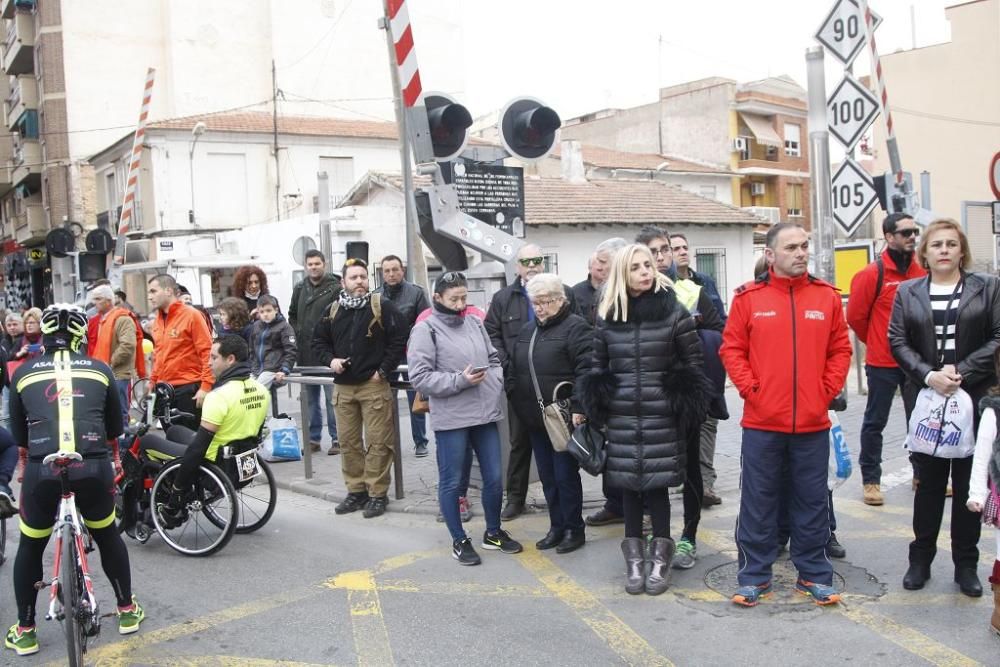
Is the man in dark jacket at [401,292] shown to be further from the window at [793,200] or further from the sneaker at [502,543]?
the window at [793,200]

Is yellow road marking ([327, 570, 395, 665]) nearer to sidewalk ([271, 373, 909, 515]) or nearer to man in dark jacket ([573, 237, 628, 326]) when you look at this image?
sidewalk ([271, 373, 909, 515])

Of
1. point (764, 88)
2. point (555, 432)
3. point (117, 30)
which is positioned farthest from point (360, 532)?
point (764, 88)

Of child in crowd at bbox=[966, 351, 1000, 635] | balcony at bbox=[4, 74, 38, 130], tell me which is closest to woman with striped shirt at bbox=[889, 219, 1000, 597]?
child in crowd at bbox=[966, 351, 1000, 635]

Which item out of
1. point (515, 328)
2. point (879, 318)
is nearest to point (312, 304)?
point (515, 328)

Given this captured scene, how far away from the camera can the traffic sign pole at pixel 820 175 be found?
8.22m

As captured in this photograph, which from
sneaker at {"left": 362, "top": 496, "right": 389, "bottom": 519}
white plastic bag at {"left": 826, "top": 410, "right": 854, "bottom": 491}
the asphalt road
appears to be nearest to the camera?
the asphalt road

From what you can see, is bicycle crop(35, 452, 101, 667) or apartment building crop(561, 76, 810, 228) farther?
apartment building crop(561, 76, 810, 228)

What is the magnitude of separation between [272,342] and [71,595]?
5.36m

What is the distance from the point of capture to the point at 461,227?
22.3ft

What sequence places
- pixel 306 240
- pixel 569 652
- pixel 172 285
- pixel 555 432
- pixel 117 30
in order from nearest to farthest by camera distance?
pixel 569 652
pixel 555 432
pixel 172 285
pixel 306 240
pixel 117 30

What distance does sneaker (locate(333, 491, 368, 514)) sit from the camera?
705 centimetres

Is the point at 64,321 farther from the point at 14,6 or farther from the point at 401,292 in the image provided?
the point at 14,6

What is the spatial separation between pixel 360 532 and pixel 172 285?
9.37 feet

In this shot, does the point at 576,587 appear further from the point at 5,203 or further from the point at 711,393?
the point at 5,203
